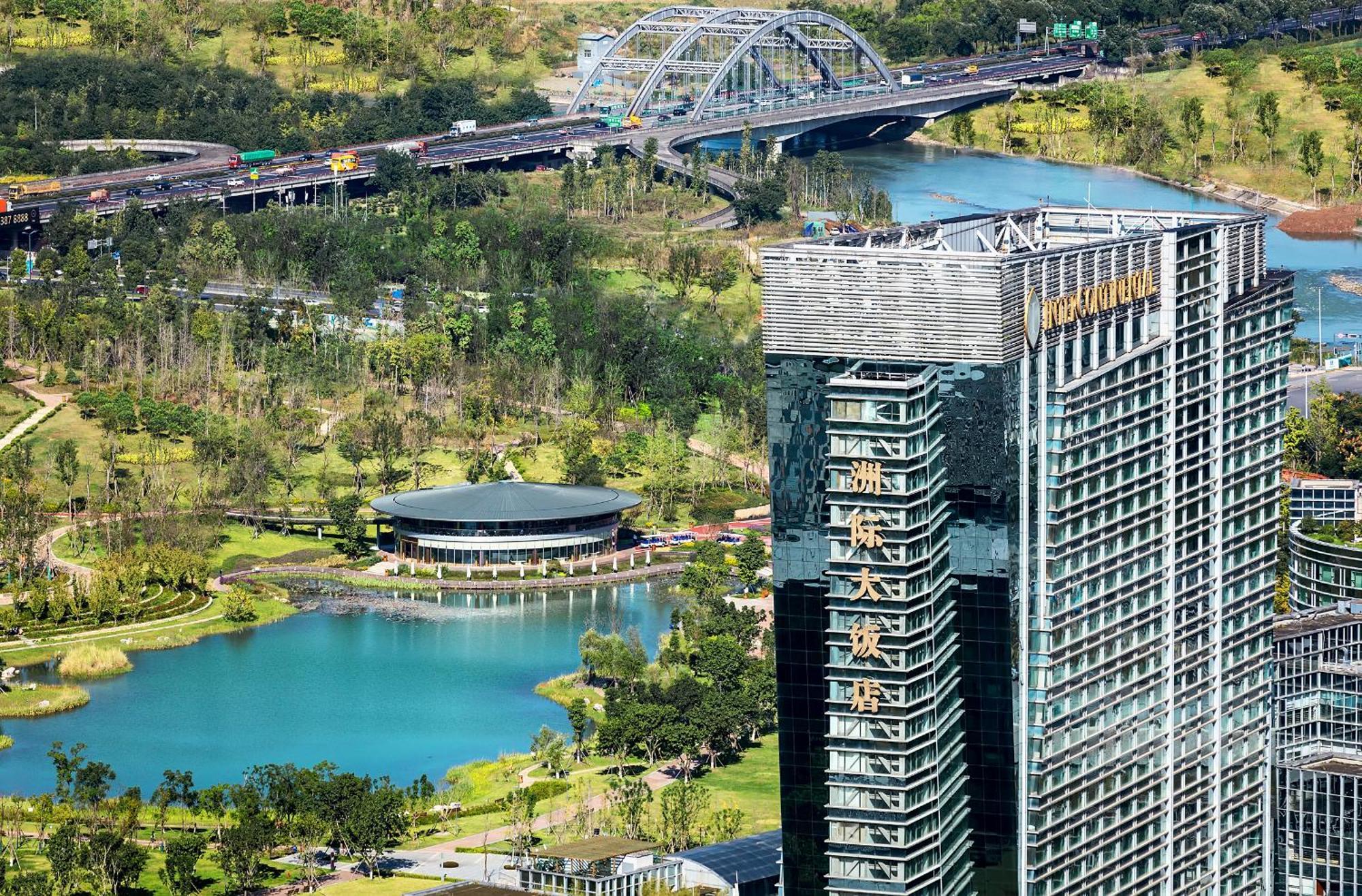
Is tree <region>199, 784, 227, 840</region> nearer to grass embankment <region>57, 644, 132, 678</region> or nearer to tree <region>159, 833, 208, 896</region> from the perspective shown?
tree <region>159, 833, 208, 896</region>

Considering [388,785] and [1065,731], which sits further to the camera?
[388,785]

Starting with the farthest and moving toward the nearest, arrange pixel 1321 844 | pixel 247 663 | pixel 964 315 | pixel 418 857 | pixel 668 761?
pixel 247 663
pixel 668 761
pixel 418 857
pixel 1321 844
pixel 964 315

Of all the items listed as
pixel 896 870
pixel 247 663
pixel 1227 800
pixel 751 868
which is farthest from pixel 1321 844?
pixel 247 663

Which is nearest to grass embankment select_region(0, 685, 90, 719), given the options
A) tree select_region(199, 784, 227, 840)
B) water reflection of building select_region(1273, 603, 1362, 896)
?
tree select_region(199, 784, 227, 840)

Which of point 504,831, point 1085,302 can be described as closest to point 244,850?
point 504,831

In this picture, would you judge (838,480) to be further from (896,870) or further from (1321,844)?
(1321,844)

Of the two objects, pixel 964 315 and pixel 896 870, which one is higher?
pixel 964 315
